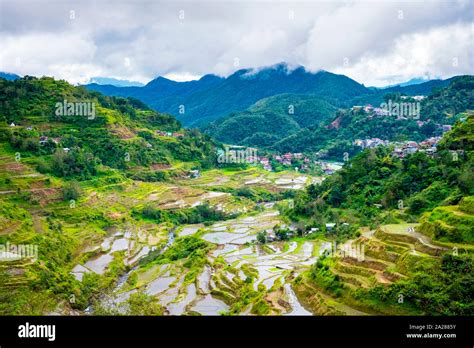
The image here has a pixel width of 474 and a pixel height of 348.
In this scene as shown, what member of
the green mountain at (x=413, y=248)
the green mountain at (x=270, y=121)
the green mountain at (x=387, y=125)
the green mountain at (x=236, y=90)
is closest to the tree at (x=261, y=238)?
the green mountain at (x=413, y=248)

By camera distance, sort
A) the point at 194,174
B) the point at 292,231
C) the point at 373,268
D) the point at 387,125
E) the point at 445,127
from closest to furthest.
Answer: the point at 373,268
the point at 292,231
the point at 194,174
the point at 445,127
the point at 387,125

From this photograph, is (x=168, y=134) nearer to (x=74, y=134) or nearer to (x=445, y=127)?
(x=74, y=134)

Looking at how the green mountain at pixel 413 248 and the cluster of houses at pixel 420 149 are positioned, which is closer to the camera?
the green mountain at pixel 413 248

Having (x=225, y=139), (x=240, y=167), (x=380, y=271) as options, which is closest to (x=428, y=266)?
(x=380, y=271)

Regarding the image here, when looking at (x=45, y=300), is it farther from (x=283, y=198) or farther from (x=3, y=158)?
(x=283, y=198)

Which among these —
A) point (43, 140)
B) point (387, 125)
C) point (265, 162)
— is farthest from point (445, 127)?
point (43, 140)

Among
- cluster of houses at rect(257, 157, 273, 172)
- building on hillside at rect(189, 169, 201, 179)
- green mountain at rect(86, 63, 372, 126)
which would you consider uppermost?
green mountain at rect(86, 63, 372, 126)

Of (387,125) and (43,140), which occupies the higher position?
(387,125)

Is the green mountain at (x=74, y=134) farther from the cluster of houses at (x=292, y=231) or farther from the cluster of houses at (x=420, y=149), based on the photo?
the cluster of houses at (x=420, y=149)

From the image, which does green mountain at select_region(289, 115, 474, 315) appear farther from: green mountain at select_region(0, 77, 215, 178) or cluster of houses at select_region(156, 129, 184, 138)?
cluster of houses at select_region(156, 129, 184, 138)

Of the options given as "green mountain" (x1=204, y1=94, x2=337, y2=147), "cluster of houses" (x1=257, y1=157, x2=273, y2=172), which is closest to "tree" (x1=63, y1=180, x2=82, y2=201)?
"cluster of houses" (x1=257, y1=157, x2=273, y2=172)

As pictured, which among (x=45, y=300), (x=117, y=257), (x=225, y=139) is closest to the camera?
(x=45, y=300)
